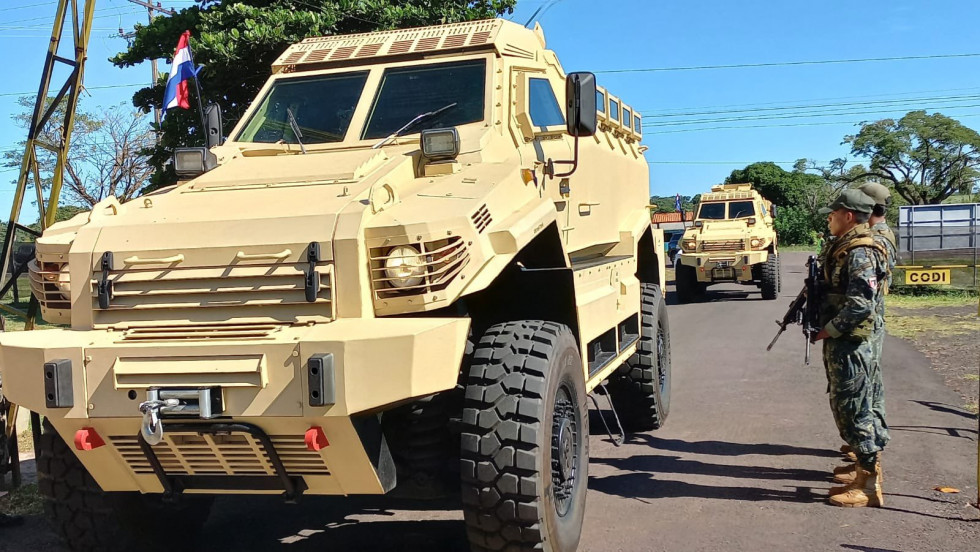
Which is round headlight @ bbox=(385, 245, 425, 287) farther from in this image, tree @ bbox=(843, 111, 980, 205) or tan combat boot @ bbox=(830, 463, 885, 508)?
tree @ bbox=(843, 111, 980, 205)

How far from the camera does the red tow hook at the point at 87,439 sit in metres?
3.41

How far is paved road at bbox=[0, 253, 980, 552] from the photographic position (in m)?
4.58

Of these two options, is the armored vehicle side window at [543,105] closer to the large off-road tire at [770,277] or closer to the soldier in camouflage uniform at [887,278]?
the soldier in camouflage uniform at [887,278]

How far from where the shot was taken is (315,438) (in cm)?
323

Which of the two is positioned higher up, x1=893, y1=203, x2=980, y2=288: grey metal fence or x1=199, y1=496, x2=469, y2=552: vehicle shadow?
x1=893, y1=203, x2=980, y2=288: grey metal fence

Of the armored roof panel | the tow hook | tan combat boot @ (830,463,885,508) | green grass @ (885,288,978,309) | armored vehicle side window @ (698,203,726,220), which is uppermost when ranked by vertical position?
the armored roof panel

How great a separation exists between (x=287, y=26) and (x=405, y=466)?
31.0ft

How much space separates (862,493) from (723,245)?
13.5 metres

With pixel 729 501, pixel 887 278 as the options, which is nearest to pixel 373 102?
pixel 729 501

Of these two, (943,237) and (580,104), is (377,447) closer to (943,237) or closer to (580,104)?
(580,104)

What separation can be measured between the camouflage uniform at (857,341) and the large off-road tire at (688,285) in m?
13.9

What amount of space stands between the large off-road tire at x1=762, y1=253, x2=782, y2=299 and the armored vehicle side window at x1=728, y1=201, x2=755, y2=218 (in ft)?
4.03

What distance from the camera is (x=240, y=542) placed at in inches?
187

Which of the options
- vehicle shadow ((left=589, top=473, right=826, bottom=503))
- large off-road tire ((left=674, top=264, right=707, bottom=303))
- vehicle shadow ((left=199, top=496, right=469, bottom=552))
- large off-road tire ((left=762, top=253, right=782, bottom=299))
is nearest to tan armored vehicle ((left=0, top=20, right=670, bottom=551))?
vehicle shadow ((left=199, top=496, right=469, bottom=552))
